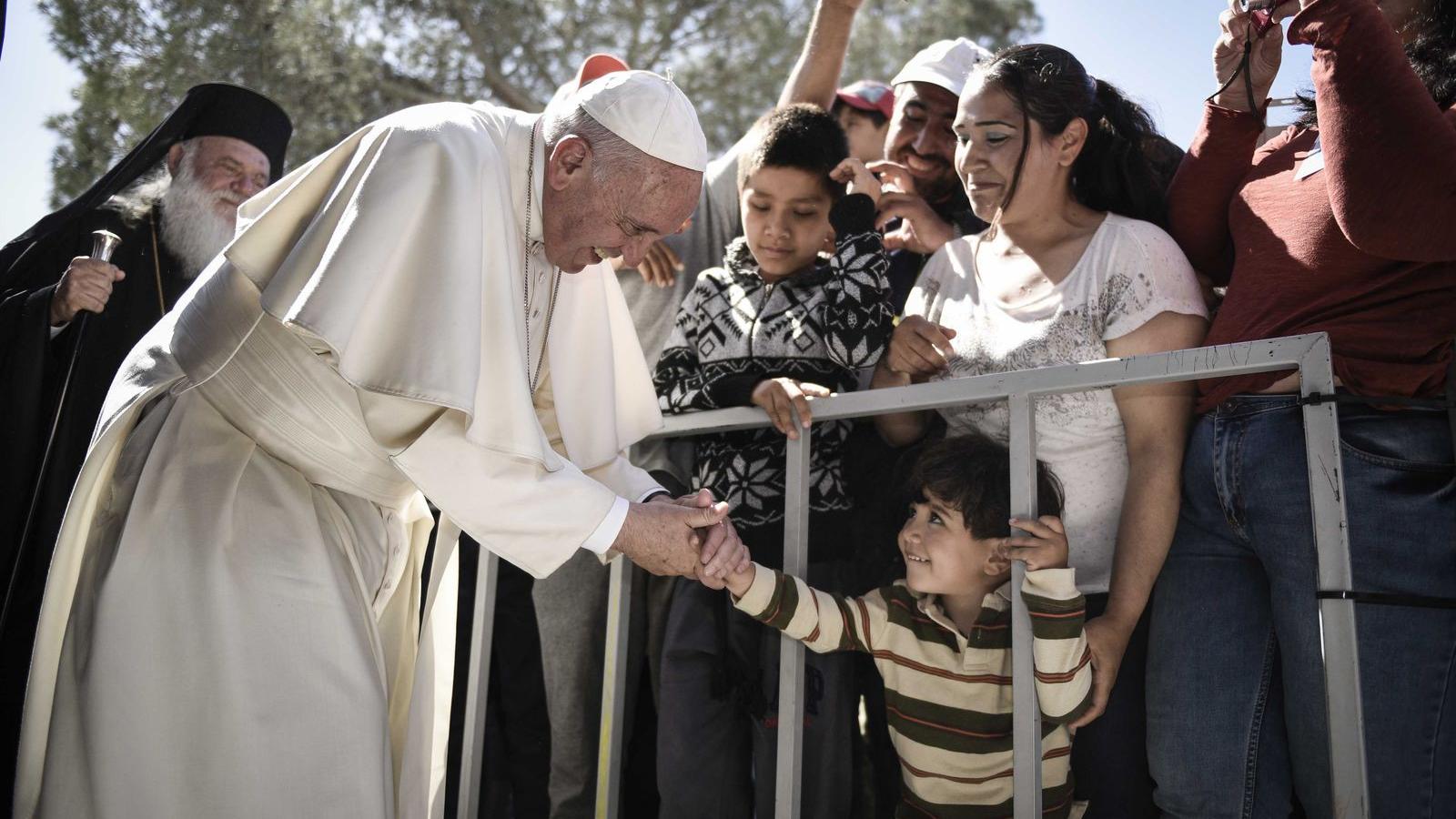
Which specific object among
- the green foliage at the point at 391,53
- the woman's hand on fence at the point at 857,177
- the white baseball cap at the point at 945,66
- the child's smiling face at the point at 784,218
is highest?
the green foliage at the point at 391,53

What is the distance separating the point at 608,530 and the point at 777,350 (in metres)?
0.88

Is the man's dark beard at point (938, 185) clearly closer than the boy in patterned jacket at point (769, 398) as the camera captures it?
No

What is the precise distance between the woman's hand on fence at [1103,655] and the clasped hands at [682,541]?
77 cm

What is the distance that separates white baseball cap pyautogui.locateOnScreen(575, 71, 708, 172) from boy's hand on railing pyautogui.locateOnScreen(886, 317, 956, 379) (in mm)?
638

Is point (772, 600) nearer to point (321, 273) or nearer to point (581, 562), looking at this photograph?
point (581, 562)

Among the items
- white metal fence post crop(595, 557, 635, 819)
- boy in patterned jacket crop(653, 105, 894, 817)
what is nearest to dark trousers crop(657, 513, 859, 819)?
boy in patterned jacket crop(653, 105, 894, 817)

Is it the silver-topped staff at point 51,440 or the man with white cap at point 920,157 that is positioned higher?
the man with white cap at point 920,157

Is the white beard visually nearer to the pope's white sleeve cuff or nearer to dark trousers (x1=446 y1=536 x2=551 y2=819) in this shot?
dark trousers (x1=446 y1=536 x2=551 y2=819)

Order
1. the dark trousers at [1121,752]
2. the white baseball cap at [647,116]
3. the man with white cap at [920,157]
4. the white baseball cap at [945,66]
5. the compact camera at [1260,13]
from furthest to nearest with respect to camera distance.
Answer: the white baseball cap at [945,66]
the man with white cap at [920,157]
the white baseball cap at [647,116]
the compact camera at [1260,13]
the dark trousers at [1121,752]

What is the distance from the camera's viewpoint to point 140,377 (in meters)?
2.60

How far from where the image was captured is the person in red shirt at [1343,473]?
2.15 m

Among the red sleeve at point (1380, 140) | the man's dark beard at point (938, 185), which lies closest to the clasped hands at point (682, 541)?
the red sleeve at point (1380, 140)

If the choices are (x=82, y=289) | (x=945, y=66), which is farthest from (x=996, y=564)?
(x=82, y=289)

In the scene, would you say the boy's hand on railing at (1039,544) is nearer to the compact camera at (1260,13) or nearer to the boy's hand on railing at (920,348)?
the boy's hand on railing at (920,348)
